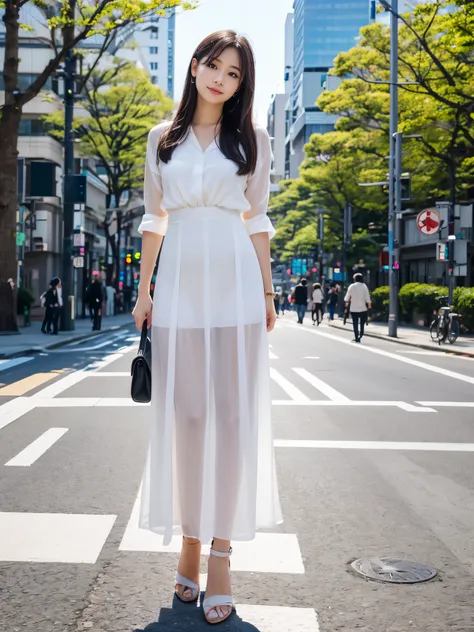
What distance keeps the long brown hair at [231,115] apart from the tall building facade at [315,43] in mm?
114852

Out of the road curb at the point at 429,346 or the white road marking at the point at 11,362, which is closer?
the white road marking at the point at 11,362

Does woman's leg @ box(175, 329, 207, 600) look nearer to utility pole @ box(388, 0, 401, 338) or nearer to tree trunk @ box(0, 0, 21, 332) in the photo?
tree trunk @ box(0, 0, 21, 332)

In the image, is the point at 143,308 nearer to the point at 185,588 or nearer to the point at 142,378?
the point at 142,378

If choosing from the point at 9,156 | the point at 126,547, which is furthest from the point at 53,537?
the point at 9,156

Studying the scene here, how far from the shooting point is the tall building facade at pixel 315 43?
392ft

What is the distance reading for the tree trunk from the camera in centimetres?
2130

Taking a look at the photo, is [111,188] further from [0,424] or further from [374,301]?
[0,424]

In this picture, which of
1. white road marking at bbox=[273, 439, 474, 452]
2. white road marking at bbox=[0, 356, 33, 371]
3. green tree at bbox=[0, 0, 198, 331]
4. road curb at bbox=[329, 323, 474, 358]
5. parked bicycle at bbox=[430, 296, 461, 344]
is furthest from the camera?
green tree at bbox=[0, 0, 198, 331]

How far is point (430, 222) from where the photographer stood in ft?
74.1

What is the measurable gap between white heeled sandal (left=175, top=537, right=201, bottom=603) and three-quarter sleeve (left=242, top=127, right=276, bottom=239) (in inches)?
47.9

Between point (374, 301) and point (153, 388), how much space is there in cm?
3792

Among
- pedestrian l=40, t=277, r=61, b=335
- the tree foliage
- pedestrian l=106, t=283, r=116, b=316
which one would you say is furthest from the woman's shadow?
pedestrian l=106, t=283, r=116, b=316

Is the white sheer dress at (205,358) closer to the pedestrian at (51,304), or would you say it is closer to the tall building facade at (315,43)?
the pedestrian at (51,304)

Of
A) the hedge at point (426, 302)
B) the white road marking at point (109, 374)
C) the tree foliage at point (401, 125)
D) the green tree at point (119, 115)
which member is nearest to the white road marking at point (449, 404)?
the white road marking at point (109, 374)
